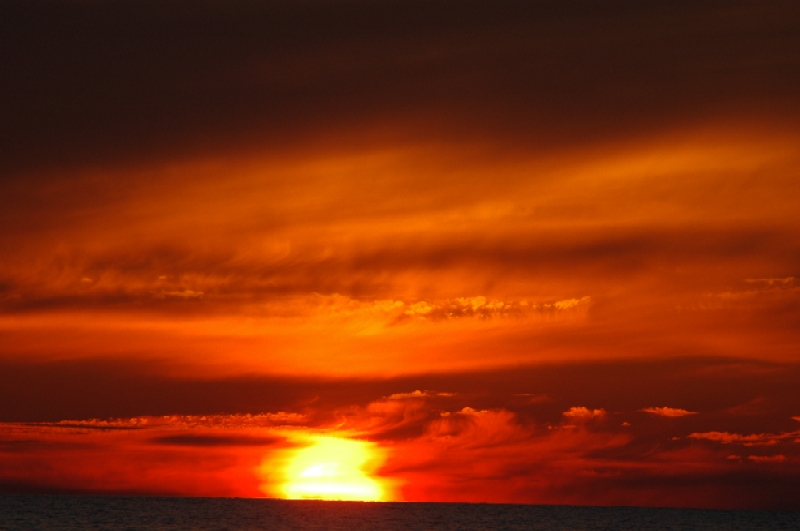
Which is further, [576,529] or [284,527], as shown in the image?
[576,529]

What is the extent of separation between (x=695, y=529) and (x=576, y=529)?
27924mm

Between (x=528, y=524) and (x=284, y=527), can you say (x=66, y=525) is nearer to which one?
(x=284, y=527)

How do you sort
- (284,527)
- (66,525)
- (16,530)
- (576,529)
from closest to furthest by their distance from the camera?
(16,530) → (66,525) → (284,527) → (576,529)

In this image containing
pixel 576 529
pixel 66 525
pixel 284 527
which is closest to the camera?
pixel 66 525

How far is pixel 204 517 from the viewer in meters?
179

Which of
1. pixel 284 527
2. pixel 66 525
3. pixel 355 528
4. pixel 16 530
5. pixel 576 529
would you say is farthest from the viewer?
pixel 576 529

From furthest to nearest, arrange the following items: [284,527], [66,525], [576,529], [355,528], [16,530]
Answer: [576,529], [355,528], [284,527], [66,525], [16,530]

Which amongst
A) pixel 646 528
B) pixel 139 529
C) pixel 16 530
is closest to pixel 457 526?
pixel 646 528

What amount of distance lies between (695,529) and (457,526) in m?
53.4

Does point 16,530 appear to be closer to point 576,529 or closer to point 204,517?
point 204,517

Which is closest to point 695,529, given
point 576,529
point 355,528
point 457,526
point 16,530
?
point 576,529

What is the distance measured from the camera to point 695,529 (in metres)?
198

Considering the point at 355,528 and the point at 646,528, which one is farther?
the point at 646,528

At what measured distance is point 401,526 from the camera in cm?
18088
